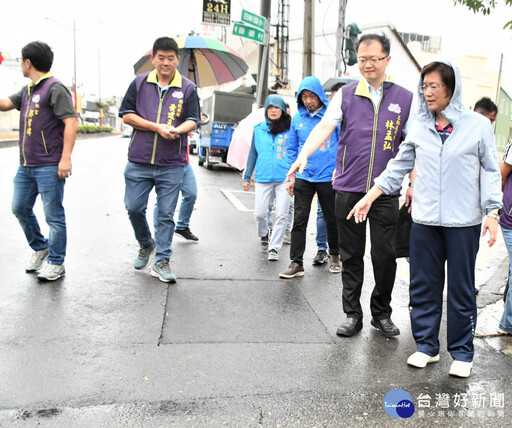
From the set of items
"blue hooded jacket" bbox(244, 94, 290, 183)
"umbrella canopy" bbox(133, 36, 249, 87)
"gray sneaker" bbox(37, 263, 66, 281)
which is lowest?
"gray sneaker" bbox(37, 263, 66, 281)

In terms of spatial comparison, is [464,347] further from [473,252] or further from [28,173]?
[28,173]

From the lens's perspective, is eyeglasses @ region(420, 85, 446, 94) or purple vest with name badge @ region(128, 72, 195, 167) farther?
purple vest with name badge @ region(128, 72, 195, 167)

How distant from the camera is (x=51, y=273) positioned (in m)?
4.53

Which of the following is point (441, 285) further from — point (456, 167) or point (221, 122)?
point (221, 122)

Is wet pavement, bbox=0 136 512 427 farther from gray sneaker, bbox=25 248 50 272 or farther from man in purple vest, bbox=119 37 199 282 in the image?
man in purple vest, bbox=119 37 199 282

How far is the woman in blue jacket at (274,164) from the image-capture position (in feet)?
19.0

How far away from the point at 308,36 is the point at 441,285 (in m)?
11.5

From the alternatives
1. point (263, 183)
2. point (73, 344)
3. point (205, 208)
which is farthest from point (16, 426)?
point (205, 208)

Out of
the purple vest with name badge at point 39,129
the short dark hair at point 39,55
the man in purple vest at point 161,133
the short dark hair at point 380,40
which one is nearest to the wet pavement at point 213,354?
the man in purple vest at point 161,133

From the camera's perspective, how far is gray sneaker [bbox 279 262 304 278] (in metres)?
5.09

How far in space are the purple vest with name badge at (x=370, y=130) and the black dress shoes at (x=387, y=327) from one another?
38.4 inches

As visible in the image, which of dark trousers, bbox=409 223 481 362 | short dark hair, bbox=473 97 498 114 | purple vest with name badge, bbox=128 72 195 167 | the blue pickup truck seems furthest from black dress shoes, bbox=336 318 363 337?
the blue pickup truck

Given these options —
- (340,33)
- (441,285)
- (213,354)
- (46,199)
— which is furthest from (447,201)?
(340,33)

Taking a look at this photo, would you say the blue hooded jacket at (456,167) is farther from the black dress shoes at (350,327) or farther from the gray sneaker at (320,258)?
the gray sneaker at (320,258)
